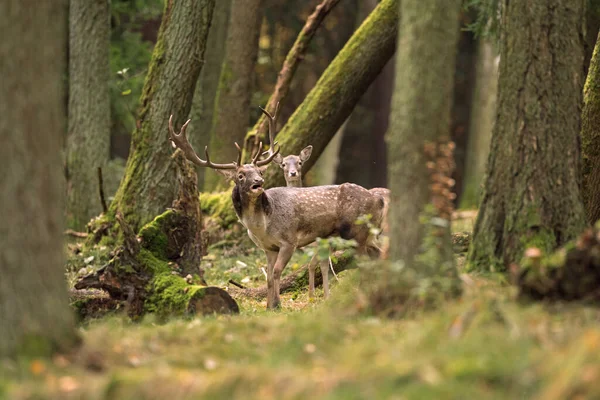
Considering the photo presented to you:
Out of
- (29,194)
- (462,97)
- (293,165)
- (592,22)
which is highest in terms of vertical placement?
(592,22)

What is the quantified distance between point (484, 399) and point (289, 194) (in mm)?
7073

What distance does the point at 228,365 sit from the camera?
21.8 ft

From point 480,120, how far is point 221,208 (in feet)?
45.1

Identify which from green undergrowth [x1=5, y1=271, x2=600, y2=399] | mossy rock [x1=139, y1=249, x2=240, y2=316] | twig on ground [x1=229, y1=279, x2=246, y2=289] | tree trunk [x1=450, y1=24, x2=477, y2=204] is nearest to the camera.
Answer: green undergrowth [x1=5, y1=271, x2=600, y2=399]

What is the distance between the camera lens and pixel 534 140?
8.55 meters

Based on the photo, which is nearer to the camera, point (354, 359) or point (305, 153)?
point (354, 359)

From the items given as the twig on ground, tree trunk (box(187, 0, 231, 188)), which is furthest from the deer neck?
tree trunk (box(187, 0, 231, 188))

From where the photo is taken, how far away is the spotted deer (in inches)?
468

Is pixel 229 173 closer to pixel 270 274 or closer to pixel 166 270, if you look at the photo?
pixel 270 274

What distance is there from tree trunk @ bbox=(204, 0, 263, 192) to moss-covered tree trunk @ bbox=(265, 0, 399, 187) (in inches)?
135

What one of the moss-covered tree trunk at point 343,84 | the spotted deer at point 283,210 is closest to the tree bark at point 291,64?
the moss-covered tree trunk at point 343,84

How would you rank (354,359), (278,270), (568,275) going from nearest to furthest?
(354,359), (568,275), (278,270)

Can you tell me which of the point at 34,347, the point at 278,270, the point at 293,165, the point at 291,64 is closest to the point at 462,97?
the point at 291,64

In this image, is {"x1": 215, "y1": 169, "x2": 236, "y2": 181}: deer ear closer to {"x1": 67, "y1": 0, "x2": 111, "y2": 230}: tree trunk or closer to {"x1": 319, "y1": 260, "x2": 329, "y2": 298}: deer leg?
{"x1": 319, "y1": 260, "x2": 329, "y2": 298}: deer leg
